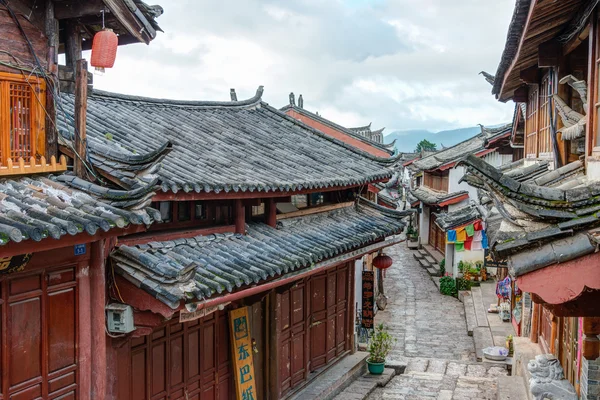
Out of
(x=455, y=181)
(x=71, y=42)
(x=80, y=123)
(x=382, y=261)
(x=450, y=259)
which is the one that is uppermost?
(x=71, y=42)

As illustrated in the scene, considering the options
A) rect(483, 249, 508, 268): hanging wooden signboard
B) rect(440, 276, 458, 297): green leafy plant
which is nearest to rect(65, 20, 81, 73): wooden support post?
rect(483, 249, 508, 268): hanging wooden signboard

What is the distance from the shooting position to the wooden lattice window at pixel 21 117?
6.16 metres

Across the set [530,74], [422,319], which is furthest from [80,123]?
[422,319]

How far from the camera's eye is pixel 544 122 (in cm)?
1158

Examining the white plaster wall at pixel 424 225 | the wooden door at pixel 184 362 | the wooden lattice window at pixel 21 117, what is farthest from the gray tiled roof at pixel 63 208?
the white plaster wall at pixel 424 225

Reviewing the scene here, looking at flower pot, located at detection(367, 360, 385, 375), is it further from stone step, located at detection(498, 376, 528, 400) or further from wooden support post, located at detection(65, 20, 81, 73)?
wooden support post, located at detection(65, 20, 81, 73)

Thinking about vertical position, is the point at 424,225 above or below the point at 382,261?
below

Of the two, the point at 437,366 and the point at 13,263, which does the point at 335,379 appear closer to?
the point at 437,366

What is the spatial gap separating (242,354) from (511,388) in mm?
5752

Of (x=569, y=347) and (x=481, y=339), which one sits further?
(x=481, y=339)

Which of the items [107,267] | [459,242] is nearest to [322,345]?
[107,267]

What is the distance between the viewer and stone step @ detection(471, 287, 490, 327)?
22.6 m

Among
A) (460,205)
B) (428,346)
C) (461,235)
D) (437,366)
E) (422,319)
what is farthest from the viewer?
(460,205)

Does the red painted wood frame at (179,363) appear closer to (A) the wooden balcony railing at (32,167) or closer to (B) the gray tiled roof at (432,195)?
(A) the wooden balcony railing at (32,167)
